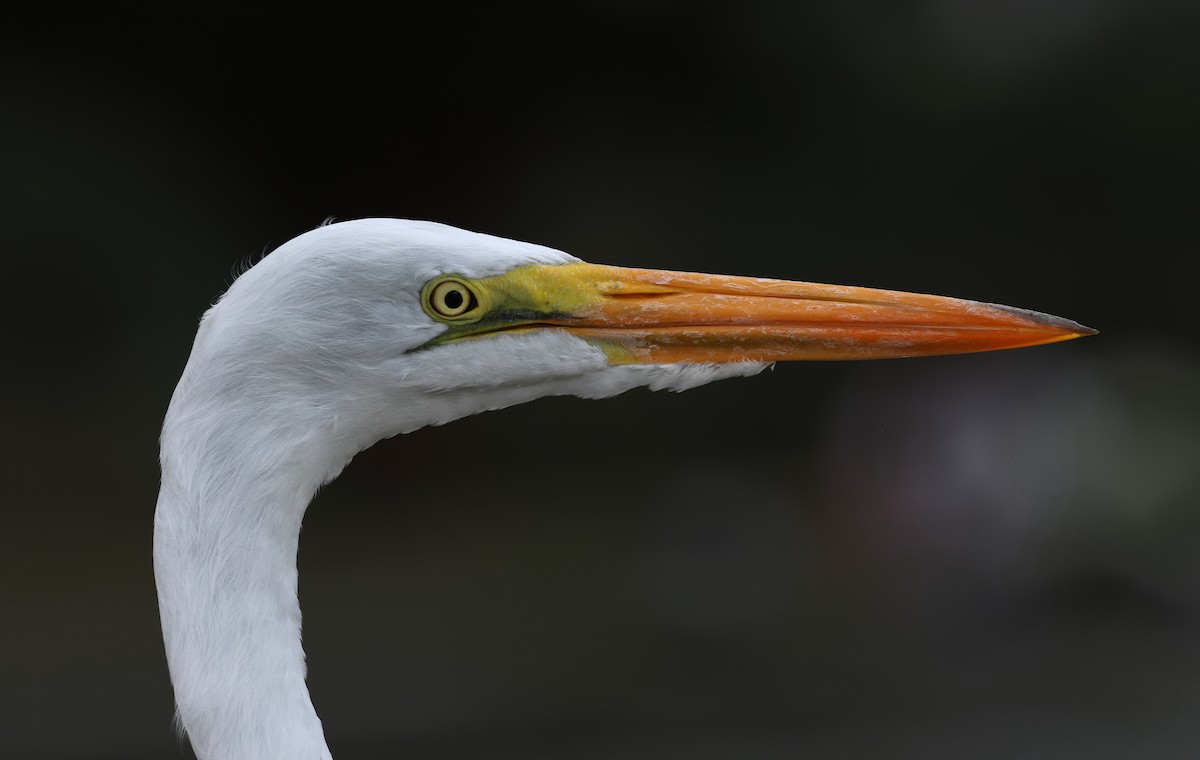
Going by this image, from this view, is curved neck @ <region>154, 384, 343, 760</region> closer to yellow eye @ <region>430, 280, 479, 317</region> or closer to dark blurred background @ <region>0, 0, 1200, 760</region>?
yellow eye @ <region>430, 280, 479, 317</region>

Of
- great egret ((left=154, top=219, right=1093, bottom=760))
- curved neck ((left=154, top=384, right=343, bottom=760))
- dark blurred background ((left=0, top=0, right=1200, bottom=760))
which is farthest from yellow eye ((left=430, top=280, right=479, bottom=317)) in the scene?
dark blurred background ((left=0, top=0, right=1200, bottom=760))

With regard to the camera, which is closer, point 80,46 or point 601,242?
point 80,46

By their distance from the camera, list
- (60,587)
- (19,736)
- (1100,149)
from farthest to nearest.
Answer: (1100,149) → (60,587) → (19,736)

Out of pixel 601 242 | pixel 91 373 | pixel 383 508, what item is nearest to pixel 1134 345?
pixel 601 242

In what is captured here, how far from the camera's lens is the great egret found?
41.4 inches

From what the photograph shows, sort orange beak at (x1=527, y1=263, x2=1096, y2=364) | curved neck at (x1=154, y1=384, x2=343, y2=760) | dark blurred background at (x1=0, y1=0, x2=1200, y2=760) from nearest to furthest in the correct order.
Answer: curved neck at (x1=154, y1=384, x2=343, y2=760), orange beak at (x1=527, y1=263, x2=1096, y2=364), dark blurred background at (x1=0, y1=0, x2=1200, y2=760)

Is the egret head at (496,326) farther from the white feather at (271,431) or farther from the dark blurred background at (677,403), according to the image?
the dark blurred background at (677,403)

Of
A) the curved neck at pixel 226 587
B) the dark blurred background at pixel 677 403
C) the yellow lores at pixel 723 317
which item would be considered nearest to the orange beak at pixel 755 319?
the yellow lores at pixel 723 317

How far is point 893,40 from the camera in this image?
10.6 ft

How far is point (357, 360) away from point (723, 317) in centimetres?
37

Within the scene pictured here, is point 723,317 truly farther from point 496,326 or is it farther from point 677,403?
point 677,403

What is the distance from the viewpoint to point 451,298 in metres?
1.11

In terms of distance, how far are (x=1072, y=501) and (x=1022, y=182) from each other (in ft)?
3.22

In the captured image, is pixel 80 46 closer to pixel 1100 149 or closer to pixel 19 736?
pixel 19 736
